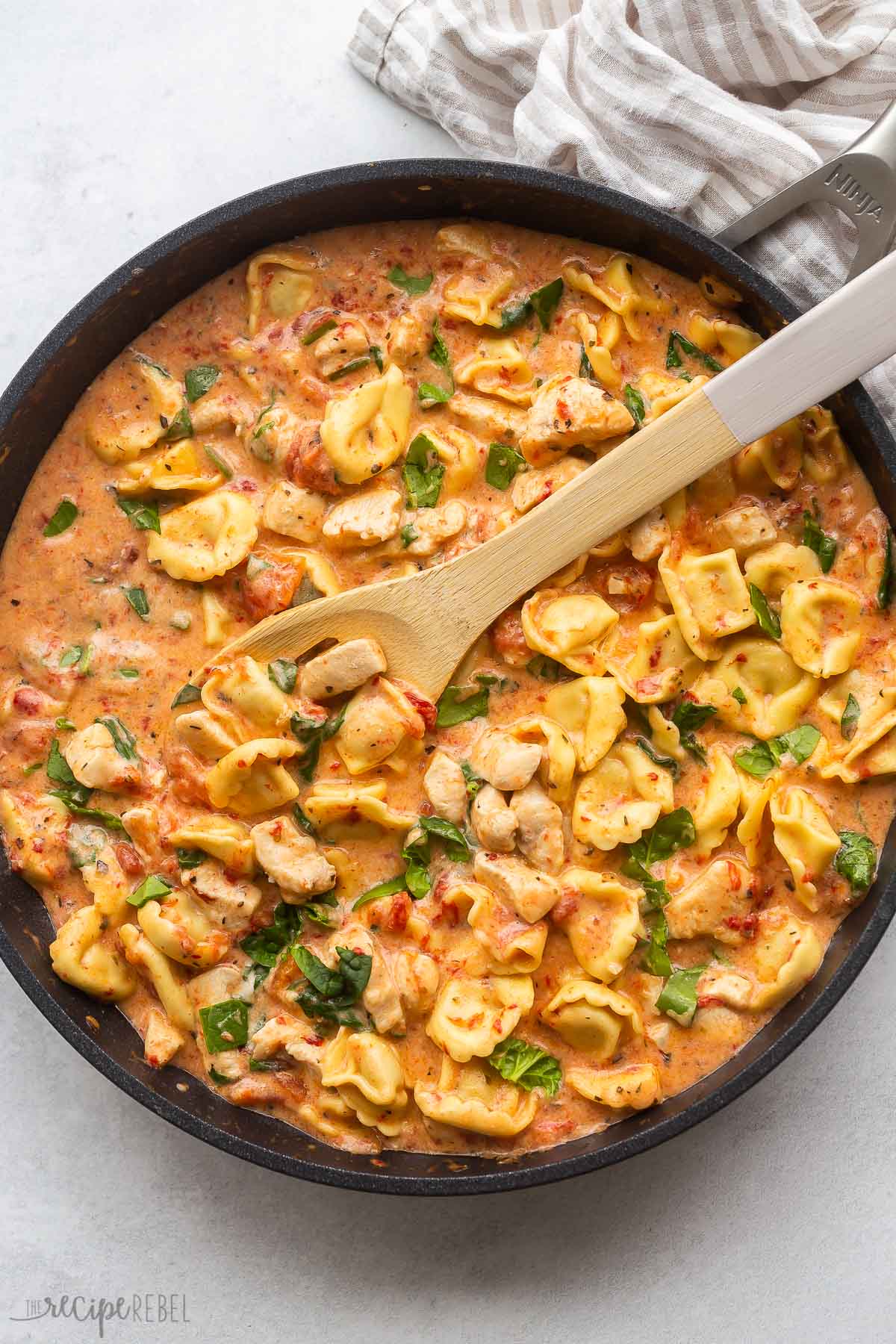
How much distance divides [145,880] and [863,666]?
235 cm

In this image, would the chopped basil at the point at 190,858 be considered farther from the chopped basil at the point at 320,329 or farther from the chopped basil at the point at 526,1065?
the chopped basil at the point at 320,329

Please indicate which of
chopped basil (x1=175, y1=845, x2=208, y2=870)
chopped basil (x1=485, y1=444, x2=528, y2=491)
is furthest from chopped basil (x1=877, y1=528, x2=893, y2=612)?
chopped basil (x1=175, y1=845, x2=208, y2=870)

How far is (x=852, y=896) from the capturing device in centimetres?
374

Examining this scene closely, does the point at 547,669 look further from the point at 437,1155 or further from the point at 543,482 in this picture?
the point at 437,1155

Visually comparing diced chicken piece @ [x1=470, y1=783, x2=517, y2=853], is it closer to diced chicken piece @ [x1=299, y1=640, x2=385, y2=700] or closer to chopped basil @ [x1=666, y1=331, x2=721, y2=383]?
diced chicken piece @ [x1=299, y1=640, x2=385, y2=700]

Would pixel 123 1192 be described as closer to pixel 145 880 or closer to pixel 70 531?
pixel 145 880

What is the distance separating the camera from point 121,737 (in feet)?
12.8

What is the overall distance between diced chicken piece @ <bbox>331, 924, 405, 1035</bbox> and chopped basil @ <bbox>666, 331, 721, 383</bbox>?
2.05 metres

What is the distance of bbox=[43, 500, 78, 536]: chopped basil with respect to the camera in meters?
4.02

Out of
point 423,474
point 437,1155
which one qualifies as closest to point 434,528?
point 423,474

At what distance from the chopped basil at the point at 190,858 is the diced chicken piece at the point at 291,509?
41.0 inches

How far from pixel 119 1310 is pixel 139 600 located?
2.42m

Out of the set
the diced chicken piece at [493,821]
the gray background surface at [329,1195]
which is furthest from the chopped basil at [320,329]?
the diced chicken piece at [493,821]

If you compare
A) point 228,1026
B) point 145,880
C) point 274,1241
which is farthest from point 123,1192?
point 145,880
